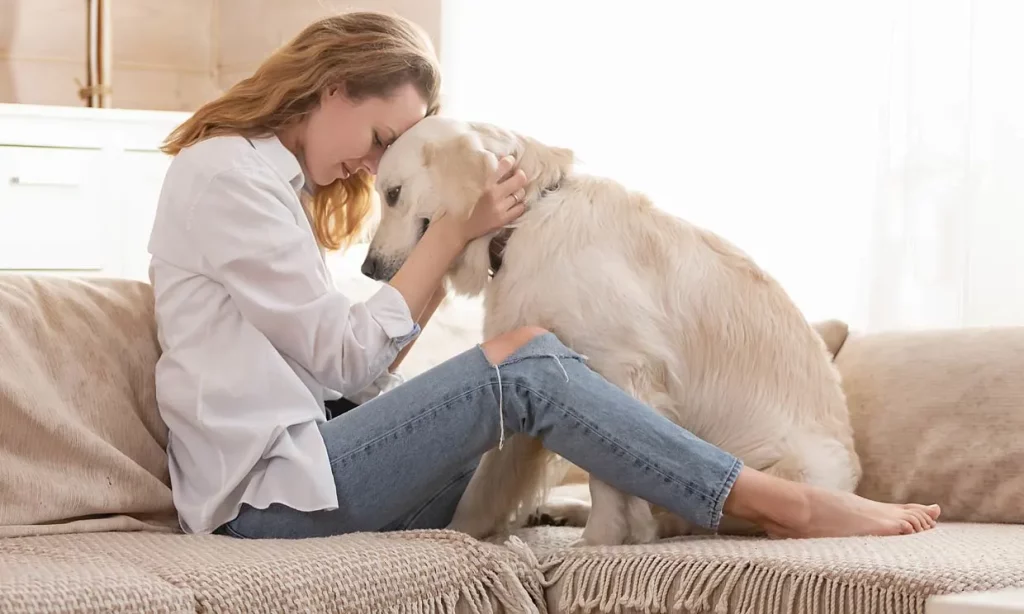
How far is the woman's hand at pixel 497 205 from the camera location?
1926mm

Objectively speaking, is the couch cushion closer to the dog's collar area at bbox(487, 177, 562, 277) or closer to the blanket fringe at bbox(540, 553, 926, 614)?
the blanket fringe at bbox(540, 553, 926, 614)

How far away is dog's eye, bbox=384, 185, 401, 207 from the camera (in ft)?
6.57

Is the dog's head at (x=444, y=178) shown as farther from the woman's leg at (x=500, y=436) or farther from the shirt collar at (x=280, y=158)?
the woman's leg at (x=500, y=436)

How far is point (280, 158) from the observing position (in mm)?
1860

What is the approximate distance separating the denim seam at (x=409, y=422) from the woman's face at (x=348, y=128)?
53 cm

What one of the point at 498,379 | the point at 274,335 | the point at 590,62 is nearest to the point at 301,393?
the point at 274,335

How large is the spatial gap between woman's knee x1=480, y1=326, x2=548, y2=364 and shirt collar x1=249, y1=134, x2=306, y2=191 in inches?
17.0

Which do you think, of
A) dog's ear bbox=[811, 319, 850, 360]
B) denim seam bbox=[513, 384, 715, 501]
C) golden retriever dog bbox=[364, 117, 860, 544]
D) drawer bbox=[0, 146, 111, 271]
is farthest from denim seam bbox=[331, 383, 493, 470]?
drawer bbox=[0, 146, 111, 271]

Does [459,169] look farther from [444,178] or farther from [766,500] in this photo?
[766,500]

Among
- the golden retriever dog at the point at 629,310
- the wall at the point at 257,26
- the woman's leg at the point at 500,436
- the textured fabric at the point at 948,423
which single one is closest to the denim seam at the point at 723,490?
the woman's leg at the point at 500,436

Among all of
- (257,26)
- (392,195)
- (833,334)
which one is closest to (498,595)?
(392,195)

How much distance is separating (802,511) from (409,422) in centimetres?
62

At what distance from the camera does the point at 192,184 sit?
1726 millimetres

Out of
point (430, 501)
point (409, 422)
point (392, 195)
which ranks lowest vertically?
point (430, 501)
